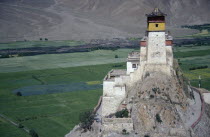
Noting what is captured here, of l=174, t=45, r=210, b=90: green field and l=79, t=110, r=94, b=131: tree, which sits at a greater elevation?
l=174, t=45, r=210, b=90: green field

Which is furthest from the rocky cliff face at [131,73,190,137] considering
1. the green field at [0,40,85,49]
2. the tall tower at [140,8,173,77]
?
the green field at [0,40,85,49]

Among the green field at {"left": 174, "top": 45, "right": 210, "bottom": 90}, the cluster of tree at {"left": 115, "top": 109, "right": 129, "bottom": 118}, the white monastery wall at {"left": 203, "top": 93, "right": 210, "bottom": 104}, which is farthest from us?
the green field at {"left": 174, "top": 45, "right": 210, "bottom": 90}

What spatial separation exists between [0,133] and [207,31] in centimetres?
12004

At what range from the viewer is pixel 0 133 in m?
49.5

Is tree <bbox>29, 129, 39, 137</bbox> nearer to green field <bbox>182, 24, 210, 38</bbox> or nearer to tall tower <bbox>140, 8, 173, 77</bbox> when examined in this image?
tall tower <bbox>140, 8, 173, 77</bbox>

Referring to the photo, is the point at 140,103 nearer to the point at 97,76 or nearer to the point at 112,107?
the point at 112,107

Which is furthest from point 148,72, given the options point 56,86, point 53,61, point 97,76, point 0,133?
point 53,61

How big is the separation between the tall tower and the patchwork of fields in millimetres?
12167

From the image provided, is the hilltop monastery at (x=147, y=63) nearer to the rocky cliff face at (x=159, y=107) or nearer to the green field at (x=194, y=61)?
the rocky cliff face at (x=159, y=107)

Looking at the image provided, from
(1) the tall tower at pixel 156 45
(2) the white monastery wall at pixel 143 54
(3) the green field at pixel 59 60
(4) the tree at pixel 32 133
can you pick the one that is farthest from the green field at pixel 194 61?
(4) the tree at pixel 32 133

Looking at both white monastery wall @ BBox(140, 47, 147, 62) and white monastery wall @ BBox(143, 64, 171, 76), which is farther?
white monastery wall @ BBox(140, 47, 147, 62)

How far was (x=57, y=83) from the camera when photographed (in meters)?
75.4

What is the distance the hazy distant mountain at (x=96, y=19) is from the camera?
159m

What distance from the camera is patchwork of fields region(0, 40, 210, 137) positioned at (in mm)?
53500
